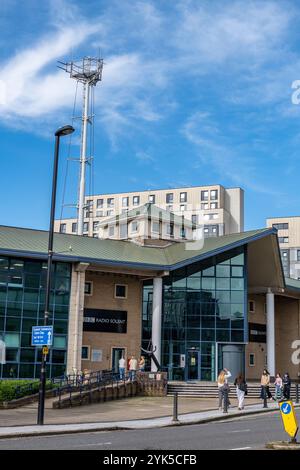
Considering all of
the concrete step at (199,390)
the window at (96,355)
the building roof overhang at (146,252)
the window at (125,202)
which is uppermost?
the window at (125,202)

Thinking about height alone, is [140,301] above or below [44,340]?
above

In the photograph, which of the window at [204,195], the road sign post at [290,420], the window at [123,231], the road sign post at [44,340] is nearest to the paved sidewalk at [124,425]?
the road sign post at [44,340]

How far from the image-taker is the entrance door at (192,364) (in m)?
41.8

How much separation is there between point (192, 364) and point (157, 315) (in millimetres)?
3975

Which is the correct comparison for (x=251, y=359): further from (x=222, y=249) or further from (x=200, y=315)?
(x=222, y=249)

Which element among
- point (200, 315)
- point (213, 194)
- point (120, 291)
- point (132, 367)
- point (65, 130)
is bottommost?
point (132, 367)

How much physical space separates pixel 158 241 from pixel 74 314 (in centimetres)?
1411

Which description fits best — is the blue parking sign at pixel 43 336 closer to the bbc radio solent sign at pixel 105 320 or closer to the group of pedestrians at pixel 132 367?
the group of pedestrians at pixel 132 367

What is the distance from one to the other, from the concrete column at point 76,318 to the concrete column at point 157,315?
16.8 feet

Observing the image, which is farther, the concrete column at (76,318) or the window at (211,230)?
the window at (211,230)

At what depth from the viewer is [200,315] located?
42.2 metres

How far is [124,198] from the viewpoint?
120375 millimetres

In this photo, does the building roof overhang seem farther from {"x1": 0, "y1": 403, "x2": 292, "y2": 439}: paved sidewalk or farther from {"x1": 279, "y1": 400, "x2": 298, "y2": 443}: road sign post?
{"x1": 279, "y1": 400, "x2": 298, "y2": 443}: road sign post

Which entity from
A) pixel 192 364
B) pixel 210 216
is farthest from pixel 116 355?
pixel 210 216
